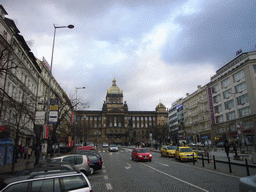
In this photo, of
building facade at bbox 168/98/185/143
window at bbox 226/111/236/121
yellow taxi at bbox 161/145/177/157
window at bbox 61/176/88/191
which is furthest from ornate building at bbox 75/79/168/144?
window at bbox 61/176/88/191

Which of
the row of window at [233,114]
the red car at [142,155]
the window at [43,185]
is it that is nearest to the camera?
the window at [43,185]

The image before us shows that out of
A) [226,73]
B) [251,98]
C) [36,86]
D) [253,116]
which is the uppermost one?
[226,73]

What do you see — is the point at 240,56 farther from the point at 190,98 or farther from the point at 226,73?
the point at 190,98

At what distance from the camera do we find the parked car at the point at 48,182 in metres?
4.45

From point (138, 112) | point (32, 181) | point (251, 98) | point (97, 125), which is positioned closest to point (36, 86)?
point (32, 181)

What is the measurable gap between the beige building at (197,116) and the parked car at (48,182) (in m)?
57.0

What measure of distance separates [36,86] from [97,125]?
88564 mm

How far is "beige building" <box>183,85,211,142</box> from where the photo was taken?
63.8m

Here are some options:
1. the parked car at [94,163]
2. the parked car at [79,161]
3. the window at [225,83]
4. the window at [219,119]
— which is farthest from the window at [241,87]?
the parked car at [79,161]

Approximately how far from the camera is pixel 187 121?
3125 inches

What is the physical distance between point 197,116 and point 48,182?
71.3 metres

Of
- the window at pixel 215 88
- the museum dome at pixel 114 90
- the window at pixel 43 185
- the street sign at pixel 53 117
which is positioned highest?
the museum dome at pixel 114 90

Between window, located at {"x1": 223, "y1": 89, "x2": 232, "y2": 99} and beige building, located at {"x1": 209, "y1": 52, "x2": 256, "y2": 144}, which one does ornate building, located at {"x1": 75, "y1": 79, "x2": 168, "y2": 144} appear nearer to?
beige building, located at {"x1": 209, "y1": 52, "x2": 256, "y2": 144}

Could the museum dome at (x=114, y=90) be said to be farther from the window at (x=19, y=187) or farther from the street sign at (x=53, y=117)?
the window at (x=19, y=187)
